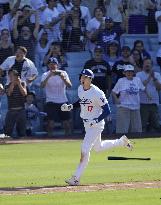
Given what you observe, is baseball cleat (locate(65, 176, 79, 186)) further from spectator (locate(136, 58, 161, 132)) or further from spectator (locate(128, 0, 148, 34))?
spectator (locate(128, 0, 148, 34))

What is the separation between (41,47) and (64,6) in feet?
4.90

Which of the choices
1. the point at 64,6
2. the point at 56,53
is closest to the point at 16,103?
the point at 56,53

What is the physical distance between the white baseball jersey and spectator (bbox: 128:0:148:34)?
12.1 m

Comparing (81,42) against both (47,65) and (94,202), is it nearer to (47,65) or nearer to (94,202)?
(47,65)

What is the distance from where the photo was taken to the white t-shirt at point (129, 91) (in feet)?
73.3

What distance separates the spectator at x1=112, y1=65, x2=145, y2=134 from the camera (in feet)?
73.4

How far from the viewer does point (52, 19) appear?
2291cm

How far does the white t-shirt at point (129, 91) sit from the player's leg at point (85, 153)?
9.46 m

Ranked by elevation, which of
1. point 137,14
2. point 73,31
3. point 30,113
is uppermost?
point 137,14

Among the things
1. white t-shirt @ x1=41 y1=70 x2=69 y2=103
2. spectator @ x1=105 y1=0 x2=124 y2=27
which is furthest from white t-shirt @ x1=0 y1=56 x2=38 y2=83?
spectator @ x1=105 y1=0 x2=124 y2=27

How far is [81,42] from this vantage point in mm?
23453

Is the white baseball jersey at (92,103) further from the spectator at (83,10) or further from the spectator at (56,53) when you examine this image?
the spectator at (83,10)

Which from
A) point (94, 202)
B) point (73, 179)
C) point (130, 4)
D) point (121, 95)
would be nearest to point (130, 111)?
point (121, 95)

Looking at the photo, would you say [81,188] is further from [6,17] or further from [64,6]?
[64,6]
